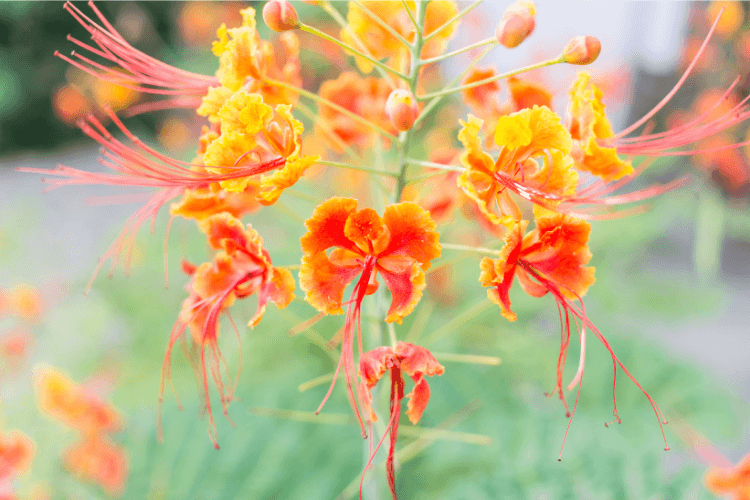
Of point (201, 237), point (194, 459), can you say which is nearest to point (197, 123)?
point (201, 237)

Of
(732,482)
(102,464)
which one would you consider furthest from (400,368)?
(102,464)

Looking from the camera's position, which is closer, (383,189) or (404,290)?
(404,290)

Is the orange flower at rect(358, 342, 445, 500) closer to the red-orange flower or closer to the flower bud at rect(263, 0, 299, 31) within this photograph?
the flower bud at rect(263, 0, 299, 31)

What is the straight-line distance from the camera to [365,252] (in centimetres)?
64

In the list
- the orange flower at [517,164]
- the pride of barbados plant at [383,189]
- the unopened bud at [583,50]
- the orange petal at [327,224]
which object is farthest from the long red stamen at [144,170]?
the unopened bud at [583,50]

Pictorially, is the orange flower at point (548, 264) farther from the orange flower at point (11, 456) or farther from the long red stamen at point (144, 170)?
the orange flower at point (11, 456)

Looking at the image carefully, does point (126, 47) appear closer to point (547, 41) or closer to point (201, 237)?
point (201, 237)

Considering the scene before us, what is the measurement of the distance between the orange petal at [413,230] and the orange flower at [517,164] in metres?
0.06

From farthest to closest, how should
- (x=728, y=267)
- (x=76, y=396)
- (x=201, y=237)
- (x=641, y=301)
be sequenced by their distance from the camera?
(x=728, y=267), (x=641, y=301), (x=201, y=237), (x=76, y=396)

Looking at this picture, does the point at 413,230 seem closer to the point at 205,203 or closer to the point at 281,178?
the point at 281,178

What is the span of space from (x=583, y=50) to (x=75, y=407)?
1372 millimetres

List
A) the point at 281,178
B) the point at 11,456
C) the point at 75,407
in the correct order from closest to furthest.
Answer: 1. the point at 281,178
2. the point at 11,456
3. the point at 75,407

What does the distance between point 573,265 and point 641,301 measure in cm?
186

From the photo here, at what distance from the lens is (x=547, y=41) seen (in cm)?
240
